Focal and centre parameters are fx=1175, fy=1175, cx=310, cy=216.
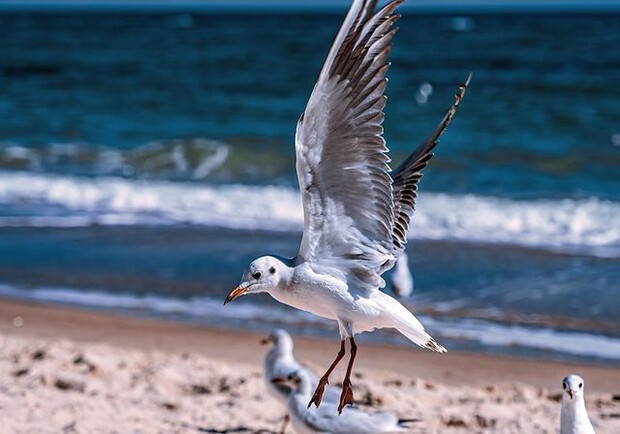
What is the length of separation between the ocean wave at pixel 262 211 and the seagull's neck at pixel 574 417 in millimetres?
5539

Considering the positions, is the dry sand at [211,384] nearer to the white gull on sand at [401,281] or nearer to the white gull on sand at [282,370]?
the white gull on sand at [282,370]

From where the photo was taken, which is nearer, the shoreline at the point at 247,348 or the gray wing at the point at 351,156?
the gray wing at the point at 351,156

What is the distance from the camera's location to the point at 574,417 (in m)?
5.40

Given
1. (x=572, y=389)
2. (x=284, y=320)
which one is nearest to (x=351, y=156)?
(x=572, y=389)

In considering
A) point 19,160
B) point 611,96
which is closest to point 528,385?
point 19,160

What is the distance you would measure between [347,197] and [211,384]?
3.13 meters

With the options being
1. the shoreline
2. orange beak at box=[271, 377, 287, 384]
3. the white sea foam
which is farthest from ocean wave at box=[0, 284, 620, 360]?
orange beak at box=[271, 377, 287, 384]

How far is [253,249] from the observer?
36.7 ft

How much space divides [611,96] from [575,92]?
884 millimetres

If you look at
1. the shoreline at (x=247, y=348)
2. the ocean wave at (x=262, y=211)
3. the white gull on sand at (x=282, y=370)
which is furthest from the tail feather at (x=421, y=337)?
the ocean wave at (x=262, y=211)

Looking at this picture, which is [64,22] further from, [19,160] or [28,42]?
[19,160]

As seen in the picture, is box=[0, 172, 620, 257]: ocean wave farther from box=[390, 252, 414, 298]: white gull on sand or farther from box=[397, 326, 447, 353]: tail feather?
box=[397, 326, 447, 353]: tail feather

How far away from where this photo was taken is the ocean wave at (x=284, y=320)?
8.24 metres

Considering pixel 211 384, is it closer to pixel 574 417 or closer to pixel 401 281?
pixel 401 281
